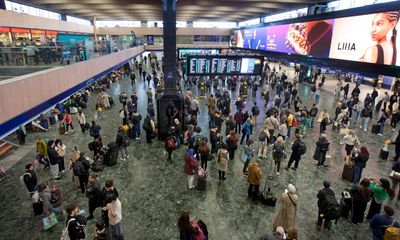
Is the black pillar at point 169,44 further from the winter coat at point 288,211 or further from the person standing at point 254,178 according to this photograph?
the winter coat at point 288,211

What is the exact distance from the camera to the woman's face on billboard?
10.8 m

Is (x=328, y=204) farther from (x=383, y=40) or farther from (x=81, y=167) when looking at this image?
(x=383, y=40)

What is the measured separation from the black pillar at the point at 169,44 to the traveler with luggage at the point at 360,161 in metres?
7.61

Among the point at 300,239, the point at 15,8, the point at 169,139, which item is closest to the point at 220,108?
the point at 169,139

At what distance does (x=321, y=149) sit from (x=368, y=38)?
23.5 feet

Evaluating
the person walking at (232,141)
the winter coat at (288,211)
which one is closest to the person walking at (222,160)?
the person walking at (232,141)

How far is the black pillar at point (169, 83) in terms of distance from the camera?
36.2 feet

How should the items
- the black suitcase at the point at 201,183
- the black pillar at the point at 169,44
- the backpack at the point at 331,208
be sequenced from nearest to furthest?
the backpack at the point at 331,208 < the black suitcase at the point at 201,183 < the black pillar at the point at 169,44

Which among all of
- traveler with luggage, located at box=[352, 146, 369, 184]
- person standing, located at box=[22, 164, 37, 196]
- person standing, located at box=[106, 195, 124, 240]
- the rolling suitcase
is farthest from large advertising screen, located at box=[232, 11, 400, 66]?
person standing, located at box=[22, 164, 37, 196]

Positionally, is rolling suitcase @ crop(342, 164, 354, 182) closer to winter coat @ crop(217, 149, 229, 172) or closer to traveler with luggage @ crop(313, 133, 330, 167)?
traveler with luggage @ crop(313, 133, 330, 167)

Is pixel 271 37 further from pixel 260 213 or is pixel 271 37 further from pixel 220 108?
pixel 260 213

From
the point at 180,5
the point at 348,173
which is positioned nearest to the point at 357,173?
the point at 348,173

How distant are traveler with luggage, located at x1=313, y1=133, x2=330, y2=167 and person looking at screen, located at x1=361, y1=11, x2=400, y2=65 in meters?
5.44

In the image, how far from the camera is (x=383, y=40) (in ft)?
36.6
